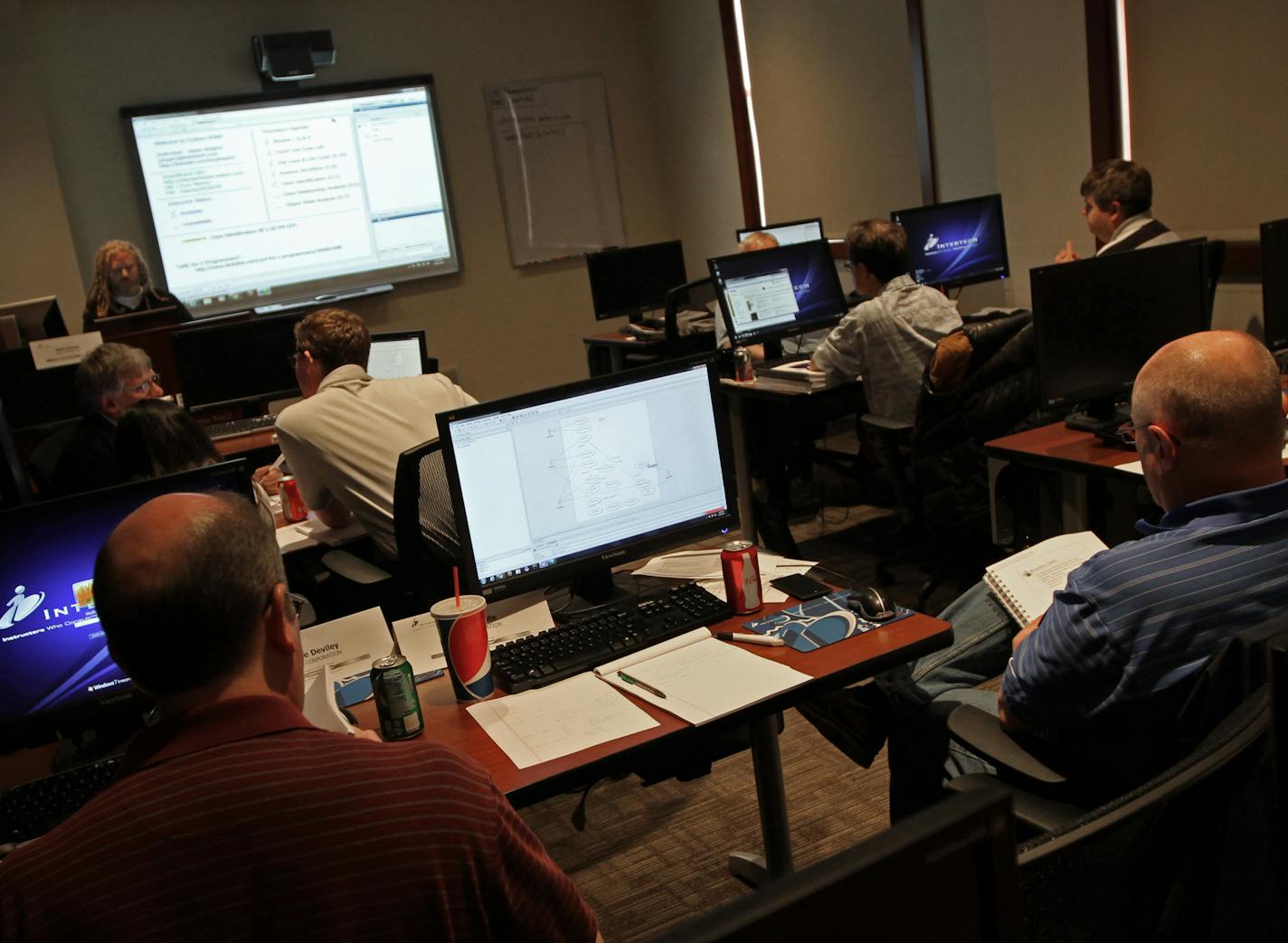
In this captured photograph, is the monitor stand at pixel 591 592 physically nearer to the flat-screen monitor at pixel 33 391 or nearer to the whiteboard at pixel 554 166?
the flat-screen monitor at pixel 33 391

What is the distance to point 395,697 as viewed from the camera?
169 centimetres

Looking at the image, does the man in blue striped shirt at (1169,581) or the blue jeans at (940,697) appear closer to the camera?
the man in blue striped shirt at (1169,581)

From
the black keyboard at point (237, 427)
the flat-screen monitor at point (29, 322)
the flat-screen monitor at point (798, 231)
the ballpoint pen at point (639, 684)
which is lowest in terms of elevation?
the ballpoint pen at point (639, 684)

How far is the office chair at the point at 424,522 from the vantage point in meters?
2.38

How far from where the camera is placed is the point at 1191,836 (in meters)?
0.87

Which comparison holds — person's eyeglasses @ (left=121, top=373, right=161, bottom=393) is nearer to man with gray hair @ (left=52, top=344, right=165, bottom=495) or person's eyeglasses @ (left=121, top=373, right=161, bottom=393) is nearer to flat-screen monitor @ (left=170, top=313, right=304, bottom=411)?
man with gray hair @ (left=52, top=344, right=165, bottom=495)

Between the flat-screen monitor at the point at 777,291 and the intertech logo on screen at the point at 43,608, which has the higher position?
the flat-screen monitor at the point at 777,291

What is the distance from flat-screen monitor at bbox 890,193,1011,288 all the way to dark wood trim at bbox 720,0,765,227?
2.22 metres

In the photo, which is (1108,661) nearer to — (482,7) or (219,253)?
(219,253)

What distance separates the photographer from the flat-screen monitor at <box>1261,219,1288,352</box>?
3.28m

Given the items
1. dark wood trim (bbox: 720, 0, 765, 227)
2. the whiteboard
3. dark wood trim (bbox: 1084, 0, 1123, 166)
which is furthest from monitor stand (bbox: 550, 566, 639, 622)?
the whiteboard

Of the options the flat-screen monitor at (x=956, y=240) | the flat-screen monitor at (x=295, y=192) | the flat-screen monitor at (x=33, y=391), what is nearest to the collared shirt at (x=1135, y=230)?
the flat-screen monitor at (x=956, y=240)

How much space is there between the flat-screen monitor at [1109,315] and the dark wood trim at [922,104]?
2.97m

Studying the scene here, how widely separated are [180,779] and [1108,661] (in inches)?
44.1
